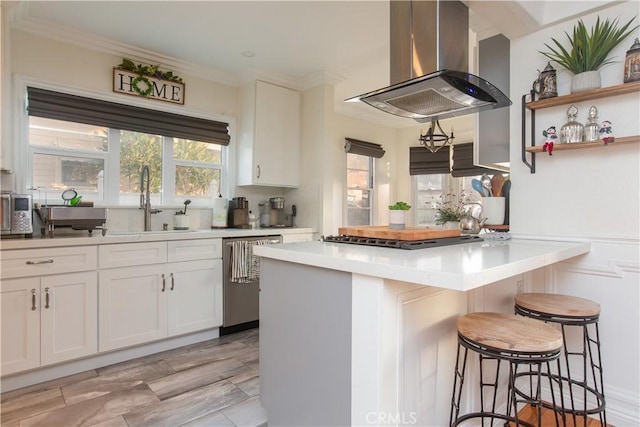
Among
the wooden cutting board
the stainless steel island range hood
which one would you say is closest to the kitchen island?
the wooden cutting board

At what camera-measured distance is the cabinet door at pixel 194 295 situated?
2828 mm

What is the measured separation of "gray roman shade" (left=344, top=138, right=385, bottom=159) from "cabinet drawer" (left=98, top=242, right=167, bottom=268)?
3014 mm

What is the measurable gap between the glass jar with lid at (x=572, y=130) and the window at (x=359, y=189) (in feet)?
11.1

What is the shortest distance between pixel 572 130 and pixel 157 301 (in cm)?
301

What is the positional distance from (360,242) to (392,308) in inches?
21.4

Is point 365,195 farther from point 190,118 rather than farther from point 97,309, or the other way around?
A: point 97,309

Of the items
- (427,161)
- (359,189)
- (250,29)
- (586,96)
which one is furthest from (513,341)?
(427,161)

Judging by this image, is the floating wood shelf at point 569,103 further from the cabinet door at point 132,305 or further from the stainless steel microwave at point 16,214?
the stainless steel microwave at point 16,214

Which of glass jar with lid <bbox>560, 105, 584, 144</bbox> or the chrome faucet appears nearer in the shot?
glass jar with lid <bbox>560, 105, 584, 144</bbox>

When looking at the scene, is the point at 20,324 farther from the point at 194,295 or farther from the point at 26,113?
the point at 26,113

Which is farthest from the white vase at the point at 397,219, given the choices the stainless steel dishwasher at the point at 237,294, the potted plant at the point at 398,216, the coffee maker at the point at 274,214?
the coffee maker at the point at 274,214

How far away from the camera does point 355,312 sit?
1266 millimetres

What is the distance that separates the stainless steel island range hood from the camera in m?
1.74

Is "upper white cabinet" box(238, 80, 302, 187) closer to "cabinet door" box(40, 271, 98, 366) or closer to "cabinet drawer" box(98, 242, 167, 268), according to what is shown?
"cabinet drawer" box(98, 242, 167, 268)
